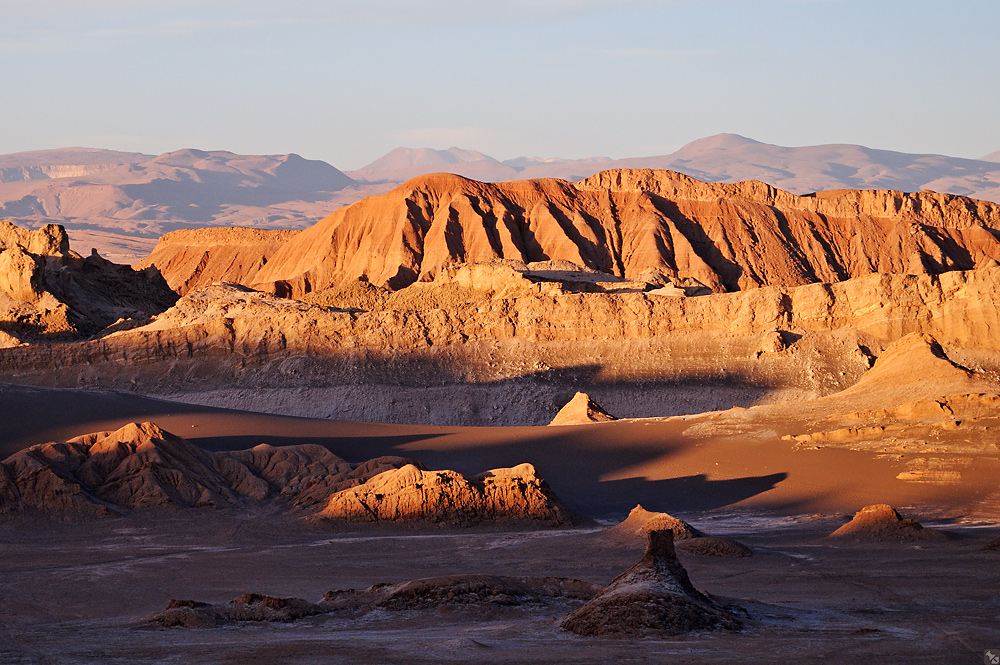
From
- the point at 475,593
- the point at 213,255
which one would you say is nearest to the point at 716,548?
the point at 475,593

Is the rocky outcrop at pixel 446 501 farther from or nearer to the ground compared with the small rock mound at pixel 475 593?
nearer to the ground

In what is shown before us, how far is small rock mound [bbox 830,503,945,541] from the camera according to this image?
839 inches

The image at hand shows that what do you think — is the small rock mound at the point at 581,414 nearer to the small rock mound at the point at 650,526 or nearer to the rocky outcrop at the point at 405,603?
the small rock mound at the point at 650,526

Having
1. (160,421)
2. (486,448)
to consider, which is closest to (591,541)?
(486,448)

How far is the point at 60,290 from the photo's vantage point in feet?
208

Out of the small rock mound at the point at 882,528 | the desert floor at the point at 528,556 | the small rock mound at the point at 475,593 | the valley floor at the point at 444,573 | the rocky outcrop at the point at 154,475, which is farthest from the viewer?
the rocky outcrop at the point at 154,475

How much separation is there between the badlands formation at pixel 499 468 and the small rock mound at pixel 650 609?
0.04m

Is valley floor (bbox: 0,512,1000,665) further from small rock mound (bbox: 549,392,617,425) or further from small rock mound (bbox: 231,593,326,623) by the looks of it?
small rock mound (bbox: 549,392,617,425)

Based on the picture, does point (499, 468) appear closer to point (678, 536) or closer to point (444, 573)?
point (678, 536)

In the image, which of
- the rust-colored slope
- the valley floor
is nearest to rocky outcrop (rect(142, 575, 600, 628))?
the valley floor

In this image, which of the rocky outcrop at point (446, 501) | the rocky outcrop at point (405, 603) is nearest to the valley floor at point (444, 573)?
the rocky outcrop at point (405, 603)

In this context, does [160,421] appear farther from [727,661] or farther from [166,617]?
[727,661]

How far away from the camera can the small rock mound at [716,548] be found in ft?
65.7

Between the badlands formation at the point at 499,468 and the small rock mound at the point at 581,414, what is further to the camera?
the small rock mound at the point at 581,414
